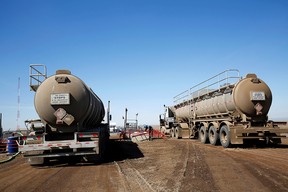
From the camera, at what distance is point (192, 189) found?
5621 millimetres

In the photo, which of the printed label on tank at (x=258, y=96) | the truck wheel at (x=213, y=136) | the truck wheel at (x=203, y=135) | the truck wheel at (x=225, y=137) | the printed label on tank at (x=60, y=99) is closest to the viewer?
the printed label on tank at (x=60, y=99)

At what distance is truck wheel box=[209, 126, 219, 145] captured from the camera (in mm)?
14817

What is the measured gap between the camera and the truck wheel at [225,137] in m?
13.2

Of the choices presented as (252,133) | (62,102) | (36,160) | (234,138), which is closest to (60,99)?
(62,102)

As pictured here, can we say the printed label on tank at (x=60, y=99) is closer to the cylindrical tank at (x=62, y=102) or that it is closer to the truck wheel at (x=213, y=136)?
the cylindrical tank at (x=62, y=102)

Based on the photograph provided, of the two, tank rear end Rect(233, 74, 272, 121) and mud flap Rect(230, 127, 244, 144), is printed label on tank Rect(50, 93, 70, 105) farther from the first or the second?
tank rear end Rect(233, 74, 272, 121)

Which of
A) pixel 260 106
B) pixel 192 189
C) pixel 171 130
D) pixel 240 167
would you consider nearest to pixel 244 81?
pixel 260 106

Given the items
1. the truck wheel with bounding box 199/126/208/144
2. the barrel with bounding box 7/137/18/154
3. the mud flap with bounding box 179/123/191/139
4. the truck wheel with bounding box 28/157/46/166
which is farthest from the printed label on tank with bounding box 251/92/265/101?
the barrel with bounding box 7/137/18/154

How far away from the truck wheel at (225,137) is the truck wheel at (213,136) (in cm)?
68

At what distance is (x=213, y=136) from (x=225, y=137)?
5.67 feet

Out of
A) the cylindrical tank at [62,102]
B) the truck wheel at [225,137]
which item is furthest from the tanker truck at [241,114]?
the cylindrical tank at [62,102]

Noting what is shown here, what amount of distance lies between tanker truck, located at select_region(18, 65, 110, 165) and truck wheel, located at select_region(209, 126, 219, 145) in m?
7.87

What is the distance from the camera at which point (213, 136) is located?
15617mm

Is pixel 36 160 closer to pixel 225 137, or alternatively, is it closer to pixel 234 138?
pixel 234 138
